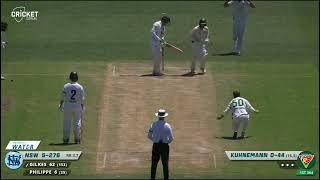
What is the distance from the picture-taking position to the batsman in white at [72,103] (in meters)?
32.9

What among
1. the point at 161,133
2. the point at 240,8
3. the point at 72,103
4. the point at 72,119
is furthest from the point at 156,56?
the point at 161,133

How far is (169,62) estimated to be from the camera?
4338 cm

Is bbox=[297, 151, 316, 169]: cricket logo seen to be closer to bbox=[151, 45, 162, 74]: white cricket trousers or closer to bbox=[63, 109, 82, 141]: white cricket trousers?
bbox=[63, 109, 82, 141]: white cricket trousers

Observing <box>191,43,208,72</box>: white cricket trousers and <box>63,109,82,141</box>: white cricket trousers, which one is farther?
<box>191,43,208,72</box>: white cricket trousers

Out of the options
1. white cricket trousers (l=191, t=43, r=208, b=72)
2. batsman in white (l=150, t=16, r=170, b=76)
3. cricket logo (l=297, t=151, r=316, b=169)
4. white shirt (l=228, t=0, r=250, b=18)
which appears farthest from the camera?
white shirt (l=228, t=0, r=250, b=18)

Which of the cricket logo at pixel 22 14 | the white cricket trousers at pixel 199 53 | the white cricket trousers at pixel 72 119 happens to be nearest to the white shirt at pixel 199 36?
the white cricket trousers at pixel 199 53

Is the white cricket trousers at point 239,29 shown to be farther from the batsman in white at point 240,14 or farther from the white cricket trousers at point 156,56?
the white cricket trousers at point 156,56

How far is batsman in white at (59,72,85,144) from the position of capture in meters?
32.9

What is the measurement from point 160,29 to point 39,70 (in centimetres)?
542

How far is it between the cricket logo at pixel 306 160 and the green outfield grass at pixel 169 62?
9.8 inches

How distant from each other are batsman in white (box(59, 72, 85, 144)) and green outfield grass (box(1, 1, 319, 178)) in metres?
0.78

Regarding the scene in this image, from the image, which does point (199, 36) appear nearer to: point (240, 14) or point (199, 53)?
point (199, 53)

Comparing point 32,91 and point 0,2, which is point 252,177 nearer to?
point 32,91

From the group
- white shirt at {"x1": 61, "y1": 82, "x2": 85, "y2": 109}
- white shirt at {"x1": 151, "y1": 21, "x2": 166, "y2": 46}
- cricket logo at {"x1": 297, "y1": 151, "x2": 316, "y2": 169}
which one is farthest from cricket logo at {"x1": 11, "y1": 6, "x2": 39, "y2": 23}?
cricket logo at {"x1": 297, "y1": 151, "x2": 316, "y2": 169}
